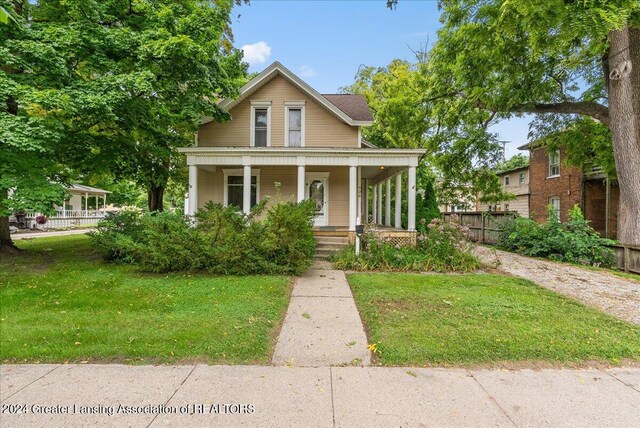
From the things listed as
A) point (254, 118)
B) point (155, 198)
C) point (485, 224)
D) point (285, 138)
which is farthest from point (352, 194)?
point (155, 198)

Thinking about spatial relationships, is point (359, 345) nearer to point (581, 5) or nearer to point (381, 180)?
point (581, 5)

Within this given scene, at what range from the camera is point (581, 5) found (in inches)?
295

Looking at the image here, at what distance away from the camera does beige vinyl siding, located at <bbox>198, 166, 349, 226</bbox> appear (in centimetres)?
1303

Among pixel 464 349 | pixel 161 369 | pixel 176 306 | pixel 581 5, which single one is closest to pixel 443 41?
pixel 581 5

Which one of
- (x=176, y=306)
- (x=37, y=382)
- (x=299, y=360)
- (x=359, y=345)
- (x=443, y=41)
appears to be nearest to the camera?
(x=37, y=382)

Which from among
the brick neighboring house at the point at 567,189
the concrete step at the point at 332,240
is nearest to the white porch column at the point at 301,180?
the concrete step at the point at 332,240

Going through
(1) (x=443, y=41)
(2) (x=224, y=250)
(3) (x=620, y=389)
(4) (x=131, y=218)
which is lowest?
(3) (x=620, y=389)

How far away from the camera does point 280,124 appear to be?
41.4 feet

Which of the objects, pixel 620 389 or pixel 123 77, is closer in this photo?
pixel 620 389

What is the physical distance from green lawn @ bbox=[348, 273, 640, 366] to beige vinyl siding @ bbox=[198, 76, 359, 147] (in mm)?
7638

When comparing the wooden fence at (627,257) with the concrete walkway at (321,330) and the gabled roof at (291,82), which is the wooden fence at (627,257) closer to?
the concrete walkway at (321,330)

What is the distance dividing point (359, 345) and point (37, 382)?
11.3ft

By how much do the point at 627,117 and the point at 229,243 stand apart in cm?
1286

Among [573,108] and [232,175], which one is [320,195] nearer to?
[232,175]
